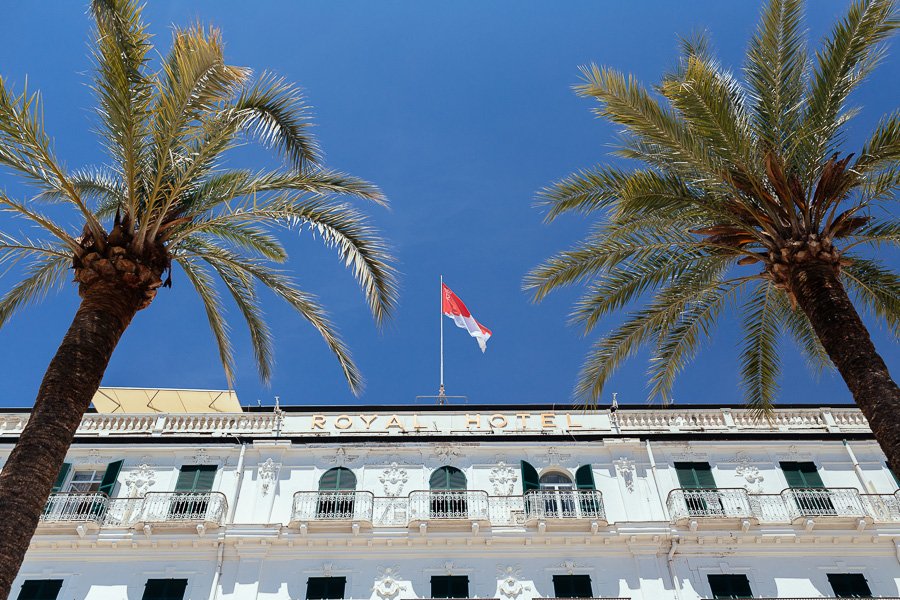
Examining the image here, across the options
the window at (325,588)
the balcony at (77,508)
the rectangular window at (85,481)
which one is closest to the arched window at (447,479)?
the window at (325,588)

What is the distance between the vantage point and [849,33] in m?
15.1

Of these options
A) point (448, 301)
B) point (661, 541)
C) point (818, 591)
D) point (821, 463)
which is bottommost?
point (818, 591)

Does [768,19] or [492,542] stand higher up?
[768,19]

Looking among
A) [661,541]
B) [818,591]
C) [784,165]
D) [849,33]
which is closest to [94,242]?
[784,165]

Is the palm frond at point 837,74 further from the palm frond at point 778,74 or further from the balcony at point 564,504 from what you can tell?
the balcony at point 564,504

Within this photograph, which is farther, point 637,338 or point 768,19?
point 637,338

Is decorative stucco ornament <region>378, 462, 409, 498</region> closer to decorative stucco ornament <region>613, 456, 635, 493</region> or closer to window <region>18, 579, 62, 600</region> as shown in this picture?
decorative stucco ornament <region>613, 456, 635, 493</region>

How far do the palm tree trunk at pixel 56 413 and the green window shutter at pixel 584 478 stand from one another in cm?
1566

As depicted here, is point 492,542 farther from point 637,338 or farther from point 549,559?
point 637,338

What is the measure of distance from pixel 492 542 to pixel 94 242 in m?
14.8

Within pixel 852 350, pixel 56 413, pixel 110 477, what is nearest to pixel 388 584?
pixel 110 477

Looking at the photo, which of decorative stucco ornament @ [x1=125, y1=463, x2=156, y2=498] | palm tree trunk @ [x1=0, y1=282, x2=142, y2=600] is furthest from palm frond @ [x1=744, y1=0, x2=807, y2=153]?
decorative stucco ornament @ [x1=125, y1=463, x2=156, y2=498]

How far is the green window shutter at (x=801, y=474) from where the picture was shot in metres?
25.8

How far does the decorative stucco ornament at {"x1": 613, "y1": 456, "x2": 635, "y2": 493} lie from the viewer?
85.1ft
